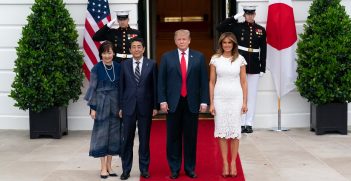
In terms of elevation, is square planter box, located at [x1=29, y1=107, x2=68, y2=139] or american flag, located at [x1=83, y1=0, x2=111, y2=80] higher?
american flag, located at [x1=83, y1=0, x2=111, y2=80]

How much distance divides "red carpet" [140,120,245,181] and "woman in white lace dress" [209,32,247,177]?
59cm

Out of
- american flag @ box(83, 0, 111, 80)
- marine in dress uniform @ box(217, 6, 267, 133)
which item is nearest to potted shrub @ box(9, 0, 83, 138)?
american flag @ box(83, 0, 111, 80)

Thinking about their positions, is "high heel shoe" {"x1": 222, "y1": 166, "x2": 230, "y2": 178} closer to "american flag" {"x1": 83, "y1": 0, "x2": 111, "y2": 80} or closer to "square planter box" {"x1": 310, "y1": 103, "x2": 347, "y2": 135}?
"square planter box" {"x1": 310, "y1": 103, "x2": 347, "y2": 135}

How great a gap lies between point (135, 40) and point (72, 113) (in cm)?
433

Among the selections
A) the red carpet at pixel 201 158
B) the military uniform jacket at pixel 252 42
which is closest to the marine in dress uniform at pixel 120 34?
the red carpet at pixel 201 158

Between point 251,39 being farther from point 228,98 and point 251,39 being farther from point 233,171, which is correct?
point 233,171

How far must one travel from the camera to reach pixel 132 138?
8.04 meters

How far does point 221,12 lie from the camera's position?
44.4 ft

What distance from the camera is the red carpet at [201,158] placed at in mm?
8219

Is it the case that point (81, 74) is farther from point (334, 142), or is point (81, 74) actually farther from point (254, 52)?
point (334, 142)

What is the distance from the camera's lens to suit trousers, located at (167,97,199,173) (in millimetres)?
8086

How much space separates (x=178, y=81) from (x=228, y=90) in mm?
633

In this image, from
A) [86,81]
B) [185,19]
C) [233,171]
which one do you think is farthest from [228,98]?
[185,19]

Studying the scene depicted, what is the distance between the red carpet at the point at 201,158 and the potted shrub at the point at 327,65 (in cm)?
190
